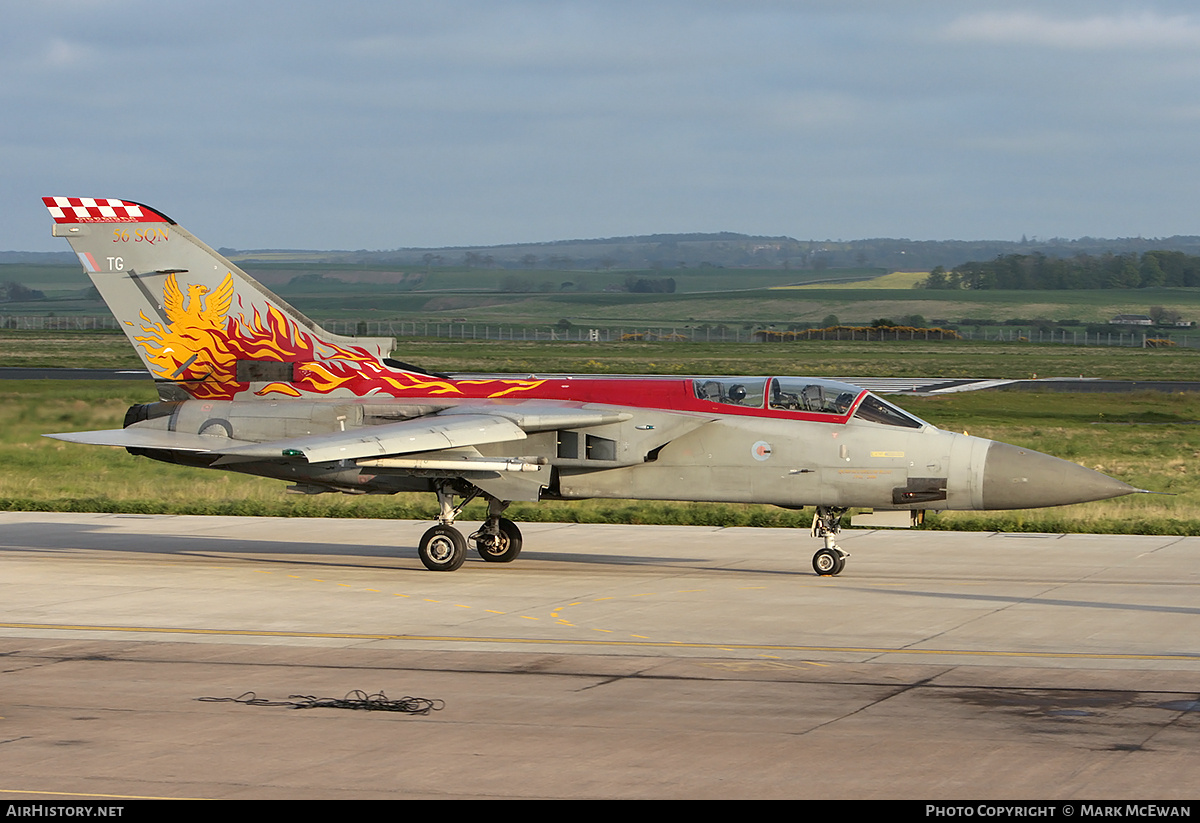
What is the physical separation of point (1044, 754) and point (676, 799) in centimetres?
292

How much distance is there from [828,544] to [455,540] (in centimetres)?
540

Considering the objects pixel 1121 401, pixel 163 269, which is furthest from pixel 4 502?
pixel 1121 401

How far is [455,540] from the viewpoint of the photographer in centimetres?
2002

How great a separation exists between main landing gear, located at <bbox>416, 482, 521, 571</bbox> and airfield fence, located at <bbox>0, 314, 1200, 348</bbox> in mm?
109874

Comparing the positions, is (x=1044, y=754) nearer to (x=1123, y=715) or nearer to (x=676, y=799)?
(x=1123, y=715)

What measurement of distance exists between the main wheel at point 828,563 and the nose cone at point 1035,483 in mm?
2149

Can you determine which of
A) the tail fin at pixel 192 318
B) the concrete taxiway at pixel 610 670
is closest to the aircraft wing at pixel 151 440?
the tail fin at pixel 192 318

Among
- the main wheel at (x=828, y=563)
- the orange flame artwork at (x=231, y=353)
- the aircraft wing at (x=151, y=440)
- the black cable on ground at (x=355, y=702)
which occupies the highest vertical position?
the orange flame artwork at (x=231, y=353)

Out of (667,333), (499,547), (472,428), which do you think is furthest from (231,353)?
(667,333)

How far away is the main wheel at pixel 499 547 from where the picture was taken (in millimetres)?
21047

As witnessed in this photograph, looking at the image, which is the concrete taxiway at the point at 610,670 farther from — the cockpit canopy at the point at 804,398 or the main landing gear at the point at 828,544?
the cockpit canopy at the point at 804,398

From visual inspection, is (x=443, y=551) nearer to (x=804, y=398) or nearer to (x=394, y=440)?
(x=394, y=440)

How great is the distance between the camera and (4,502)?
2828 centimetres

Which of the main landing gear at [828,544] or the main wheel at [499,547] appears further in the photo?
the main wheel at [499,547]
